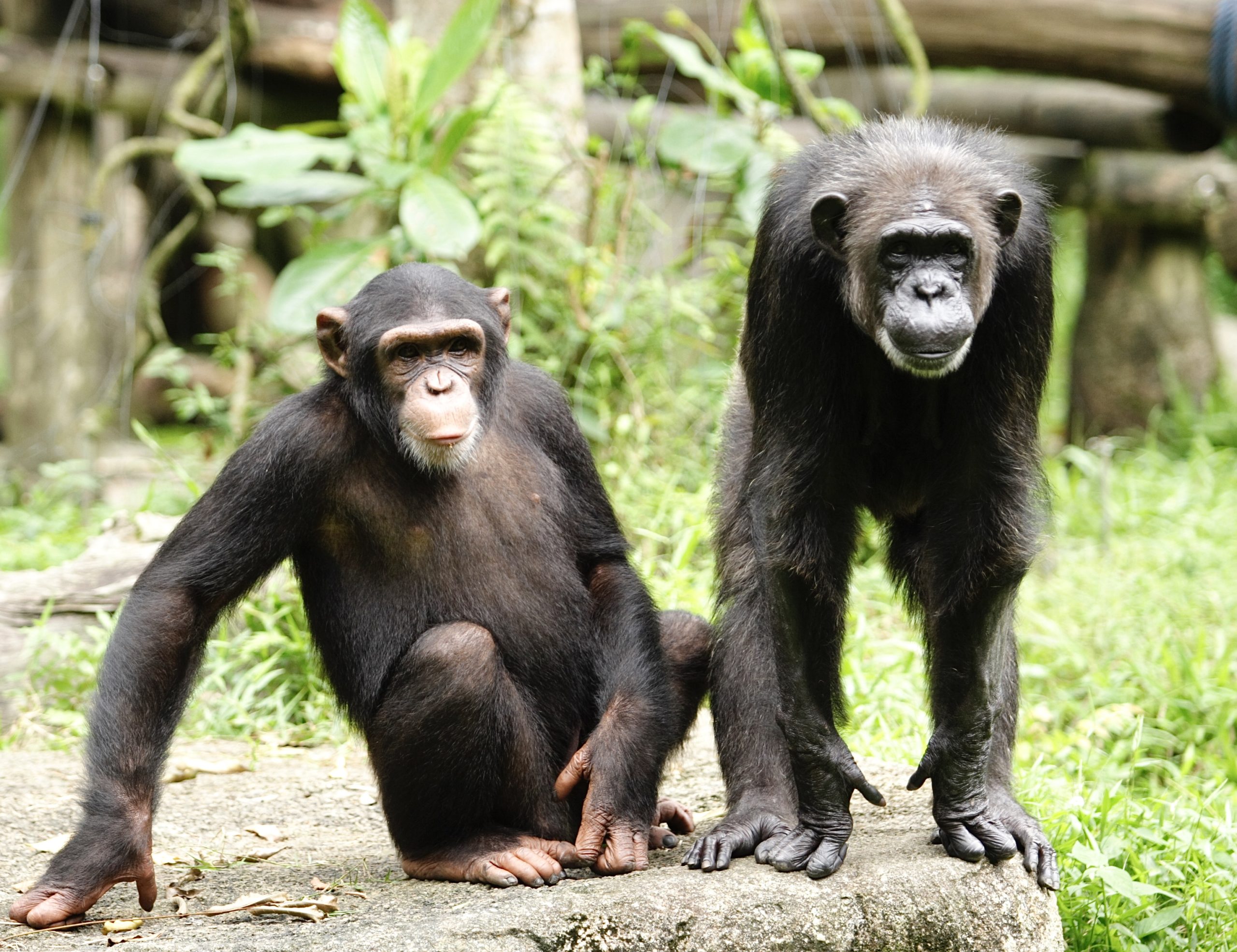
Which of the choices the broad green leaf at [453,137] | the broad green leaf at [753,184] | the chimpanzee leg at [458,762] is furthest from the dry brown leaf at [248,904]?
the broad green leaf at [753,184]

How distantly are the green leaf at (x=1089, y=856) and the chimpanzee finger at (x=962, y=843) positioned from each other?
2.06 feet

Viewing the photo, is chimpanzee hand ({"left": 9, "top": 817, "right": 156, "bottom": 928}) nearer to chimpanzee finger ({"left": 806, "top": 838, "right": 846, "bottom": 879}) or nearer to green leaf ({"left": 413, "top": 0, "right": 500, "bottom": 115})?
chimpanzee finger ({"left": 806, "top": 838, "right": 846, "bottom": 879})

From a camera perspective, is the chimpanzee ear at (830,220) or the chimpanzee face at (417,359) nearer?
the chimpanzee ear at (830,220)

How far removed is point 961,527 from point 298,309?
4364 mm

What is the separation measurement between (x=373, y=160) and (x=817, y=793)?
491 cm

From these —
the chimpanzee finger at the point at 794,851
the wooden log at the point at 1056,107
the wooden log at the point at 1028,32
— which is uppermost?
the wooden log at the point at 1028,32

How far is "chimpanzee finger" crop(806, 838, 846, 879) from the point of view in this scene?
13.0 ft

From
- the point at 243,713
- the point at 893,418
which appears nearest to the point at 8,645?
the point at 243,713

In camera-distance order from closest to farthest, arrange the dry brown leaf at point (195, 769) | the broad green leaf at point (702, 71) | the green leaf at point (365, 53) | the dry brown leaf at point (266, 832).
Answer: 1. the dry brown leaf at point (266, 832)
2. the dry brown leaf at point (195, 769)
3. the green leaf at point (365, 53)
4. the broad green leaf at point (702, 71)

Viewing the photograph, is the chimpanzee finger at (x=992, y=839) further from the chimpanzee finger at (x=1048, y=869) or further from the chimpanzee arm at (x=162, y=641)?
the chimpanzee arm at (x=162, y=641)

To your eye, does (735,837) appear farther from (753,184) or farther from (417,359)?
(753,184)

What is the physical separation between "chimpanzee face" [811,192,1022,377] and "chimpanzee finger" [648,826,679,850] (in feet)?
5.60

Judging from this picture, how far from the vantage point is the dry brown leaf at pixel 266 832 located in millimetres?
4918

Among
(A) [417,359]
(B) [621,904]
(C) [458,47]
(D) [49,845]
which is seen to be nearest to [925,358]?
(A) [417,359]
